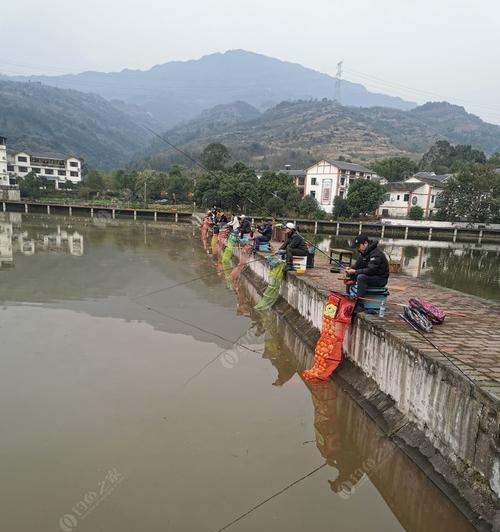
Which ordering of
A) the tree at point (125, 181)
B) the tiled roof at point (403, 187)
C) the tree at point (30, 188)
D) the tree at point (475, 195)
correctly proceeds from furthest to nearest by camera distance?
1. the tree at point (125, 181)
2. the tree at point (30, 188)
3. the tiled roof at point (403, 187)
4. the tree at point (475, 195)

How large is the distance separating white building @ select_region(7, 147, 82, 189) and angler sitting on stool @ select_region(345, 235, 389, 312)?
7655 cm

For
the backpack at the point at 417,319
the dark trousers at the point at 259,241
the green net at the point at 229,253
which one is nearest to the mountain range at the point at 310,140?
the green net at the point at 229,253

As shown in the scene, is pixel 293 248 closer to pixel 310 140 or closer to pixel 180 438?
pixel 180 438

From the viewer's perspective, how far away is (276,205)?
48.7 meters

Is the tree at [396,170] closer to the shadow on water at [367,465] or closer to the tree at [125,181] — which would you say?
the tree at [125,181]

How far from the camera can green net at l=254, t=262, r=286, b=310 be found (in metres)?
11.5

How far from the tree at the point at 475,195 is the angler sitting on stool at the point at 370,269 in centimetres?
4869

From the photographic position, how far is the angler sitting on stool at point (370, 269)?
21.2 ft

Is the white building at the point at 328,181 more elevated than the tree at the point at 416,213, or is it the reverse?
the white building at the point at 328,181

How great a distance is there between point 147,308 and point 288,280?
12.4ft

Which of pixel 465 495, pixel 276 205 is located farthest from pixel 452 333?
pixel 276 205

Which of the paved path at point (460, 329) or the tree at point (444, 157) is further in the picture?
the tree at point (444, 157)

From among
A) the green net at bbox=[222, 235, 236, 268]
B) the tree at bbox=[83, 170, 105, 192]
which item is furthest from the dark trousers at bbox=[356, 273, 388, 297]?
the tree at bbox=[83, 170, 105, 192]

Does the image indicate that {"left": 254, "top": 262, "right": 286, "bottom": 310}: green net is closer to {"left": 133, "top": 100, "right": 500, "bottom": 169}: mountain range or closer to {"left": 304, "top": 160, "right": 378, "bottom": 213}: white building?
{"left": 304, "top": 160, "right": 378, "bottom": 213}: white building
